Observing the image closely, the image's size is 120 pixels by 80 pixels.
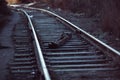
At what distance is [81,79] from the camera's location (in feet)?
24.1

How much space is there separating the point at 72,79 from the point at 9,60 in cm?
248

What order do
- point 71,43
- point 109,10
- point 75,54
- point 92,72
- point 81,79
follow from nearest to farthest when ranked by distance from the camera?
point 81,79 → point 92,72 → point 75,54 → point 71,43 → point 109,10

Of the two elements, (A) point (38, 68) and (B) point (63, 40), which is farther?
(B) point (63, 40)

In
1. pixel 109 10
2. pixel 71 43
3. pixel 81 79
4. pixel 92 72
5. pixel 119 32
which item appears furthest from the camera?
pixel 109 10

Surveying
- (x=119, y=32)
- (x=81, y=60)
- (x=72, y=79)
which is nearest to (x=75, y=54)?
(x=81, y=60)

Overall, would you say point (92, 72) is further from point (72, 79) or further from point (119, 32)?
point (119, 32)

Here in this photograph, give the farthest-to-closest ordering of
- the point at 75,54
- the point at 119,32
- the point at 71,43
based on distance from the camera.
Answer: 1. the point at 119,32
2. the point at 71,43
3. the point at 75,54

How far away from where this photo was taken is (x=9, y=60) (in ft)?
30.8

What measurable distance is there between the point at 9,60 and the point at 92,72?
2.38 meters

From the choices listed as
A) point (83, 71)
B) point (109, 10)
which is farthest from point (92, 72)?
point (109, 10)

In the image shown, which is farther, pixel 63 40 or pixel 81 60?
pixel 63 40

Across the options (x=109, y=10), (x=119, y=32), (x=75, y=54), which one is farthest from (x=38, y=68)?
(x=109, y=10)

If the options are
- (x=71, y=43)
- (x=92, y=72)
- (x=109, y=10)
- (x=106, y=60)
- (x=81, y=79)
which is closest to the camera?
(x=81, y=79)

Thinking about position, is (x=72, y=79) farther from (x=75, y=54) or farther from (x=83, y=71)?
(x=75, y=54)
